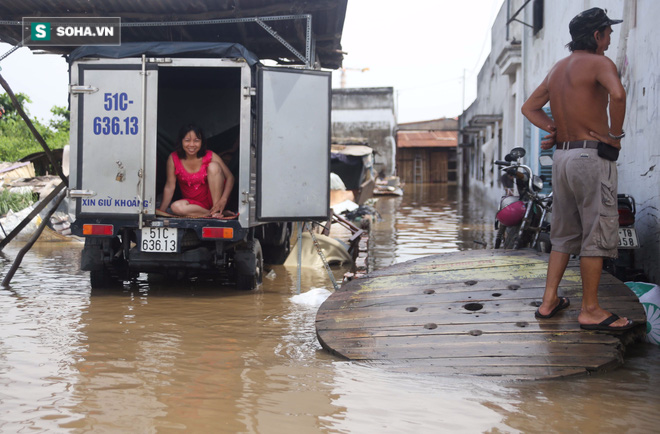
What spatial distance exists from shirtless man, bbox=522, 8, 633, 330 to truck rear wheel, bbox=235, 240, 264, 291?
11.7ft

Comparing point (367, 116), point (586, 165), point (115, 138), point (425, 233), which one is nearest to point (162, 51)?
point (115, 138)

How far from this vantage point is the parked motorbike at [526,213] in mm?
7254

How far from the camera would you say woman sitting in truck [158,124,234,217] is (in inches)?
303

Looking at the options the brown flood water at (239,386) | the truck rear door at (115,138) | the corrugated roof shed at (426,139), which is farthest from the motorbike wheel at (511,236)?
the corrugated roof shed at (426,139)

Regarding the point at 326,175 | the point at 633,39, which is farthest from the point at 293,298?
the point at 633,39

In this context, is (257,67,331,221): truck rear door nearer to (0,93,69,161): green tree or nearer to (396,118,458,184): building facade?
(0,93,69,161): green tree

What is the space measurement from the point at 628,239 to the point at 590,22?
2.05m

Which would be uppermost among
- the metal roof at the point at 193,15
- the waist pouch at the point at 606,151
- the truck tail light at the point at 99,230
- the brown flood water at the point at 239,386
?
the metal roof at the point at 193,15

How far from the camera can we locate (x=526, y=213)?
7.32 m

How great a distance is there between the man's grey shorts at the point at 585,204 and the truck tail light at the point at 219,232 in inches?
136

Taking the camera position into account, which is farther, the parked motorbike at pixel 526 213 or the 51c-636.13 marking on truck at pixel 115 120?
the parked motorbike at pixel 526 213

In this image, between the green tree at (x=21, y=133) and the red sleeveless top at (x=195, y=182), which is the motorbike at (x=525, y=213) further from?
the green tree at (x=21, y=133)

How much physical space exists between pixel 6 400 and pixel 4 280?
14.5 feet

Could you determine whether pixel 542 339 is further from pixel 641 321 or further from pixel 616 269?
pixel 616 269
